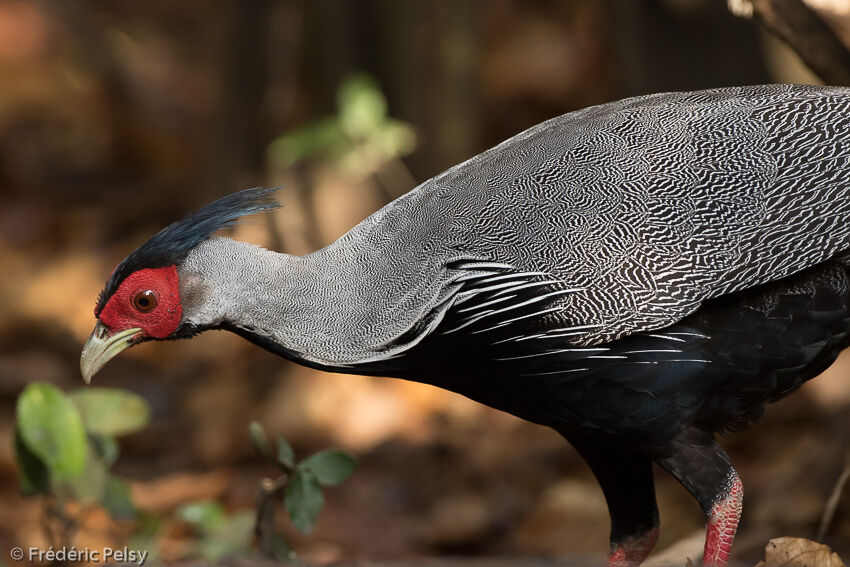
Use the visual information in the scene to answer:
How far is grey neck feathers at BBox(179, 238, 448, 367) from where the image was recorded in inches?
133

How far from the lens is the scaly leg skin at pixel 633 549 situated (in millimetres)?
3906

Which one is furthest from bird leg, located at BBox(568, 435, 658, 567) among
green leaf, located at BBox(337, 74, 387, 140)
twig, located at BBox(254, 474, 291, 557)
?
green leaf, located at BBox(337, 74, 387, 140)

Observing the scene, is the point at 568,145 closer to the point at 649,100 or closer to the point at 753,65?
the point at 649,100

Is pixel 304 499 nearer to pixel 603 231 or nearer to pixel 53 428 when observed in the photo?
pixel 53 428

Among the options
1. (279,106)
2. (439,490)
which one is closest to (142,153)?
(279,106)

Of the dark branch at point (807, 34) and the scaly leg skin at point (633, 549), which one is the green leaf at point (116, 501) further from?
the dark branch at point (807, 34)

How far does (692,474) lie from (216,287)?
65.3 inches

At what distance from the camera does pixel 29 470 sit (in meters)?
4.03

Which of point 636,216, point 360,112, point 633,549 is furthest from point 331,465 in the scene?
point 360,112

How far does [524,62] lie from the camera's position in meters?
10.6

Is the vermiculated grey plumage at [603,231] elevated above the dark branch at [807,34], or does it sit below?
below

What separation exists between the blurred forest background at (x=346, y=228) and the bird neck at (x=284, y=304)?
1481mm

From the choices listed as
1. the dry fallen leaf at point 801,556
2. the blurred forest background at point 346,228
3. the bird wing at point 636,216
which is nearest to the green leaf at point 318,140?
the blurred forest background at point 346,228

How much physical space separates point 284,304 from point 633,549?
5.34 ft
